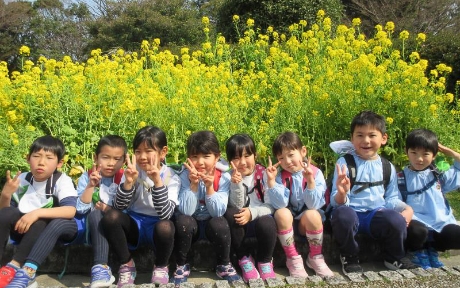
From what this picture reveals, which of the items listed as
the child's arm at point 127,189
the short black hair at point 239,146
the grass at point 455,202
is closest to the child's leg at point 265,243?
the short black hair at point 239,146

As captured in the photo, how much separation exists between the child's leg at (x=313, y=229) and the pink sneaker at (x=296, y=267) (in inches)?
4.2

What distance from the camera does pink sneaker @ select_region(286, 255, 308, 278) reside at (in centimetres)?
321

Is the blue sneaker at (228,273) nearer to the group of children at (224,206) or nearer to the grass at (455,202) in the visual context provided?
the group of children at (224,206)

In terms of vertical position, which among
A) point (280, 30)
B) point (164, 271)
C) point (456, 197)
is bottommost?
point (164, 271)

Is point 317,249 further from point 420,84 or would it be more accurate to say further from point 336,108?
point 420,84

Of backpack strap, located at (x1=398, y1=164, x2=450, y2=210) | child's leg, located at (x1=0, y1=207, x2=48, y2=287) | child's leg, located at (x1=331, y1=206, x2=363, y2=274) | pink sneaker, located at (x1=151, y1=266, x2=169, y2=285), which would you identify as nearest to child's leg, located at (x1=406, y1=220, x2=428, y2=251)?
backpack strap, located at (x1=398, y1=164, x2=450, y2=210)

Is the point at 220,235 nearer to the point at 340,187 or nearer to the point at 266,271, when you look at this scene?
the point at 266,271

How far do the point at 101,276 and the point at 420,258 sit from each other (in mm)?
2064

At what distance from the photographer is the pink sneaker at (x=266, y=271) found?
3.18 meters

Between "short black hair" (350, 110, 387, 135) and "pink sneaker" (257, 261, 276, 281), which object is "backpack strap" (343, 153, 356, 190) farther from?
"pink sneaker" (257, 261, 276, 281)

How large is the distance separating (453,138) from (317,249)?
6.29 feet

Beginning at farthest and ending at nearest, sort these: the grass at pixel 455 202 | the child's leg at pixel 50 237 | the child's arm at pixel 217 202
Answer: the grass at pixel 455 202, the child's arm at pixel 217 202, the child's leg at pixel 50 237

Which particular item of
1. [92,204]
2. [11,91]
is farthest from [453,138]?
[11,91]

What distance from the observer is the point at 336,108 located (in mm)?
4496
